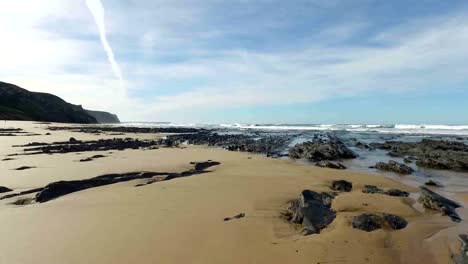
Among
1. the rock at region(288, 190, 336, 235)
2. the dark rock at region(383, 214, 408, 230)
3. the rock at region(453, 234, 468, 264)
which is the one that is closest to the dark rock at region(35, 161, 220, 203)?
the rock at region(288, 190, 336, 235)

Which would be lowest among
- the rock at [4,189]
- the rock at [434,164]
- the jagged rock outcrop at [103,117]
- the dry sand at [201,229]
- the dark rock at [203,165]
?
the rock at [434,164]

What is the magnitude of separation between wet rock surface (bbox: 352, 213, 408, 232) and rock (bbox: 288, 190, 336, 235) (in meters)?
0.59

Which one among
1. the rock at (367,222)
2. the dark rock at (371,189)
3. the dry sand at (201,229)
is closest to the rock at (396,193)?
the dark rock at (371,189)

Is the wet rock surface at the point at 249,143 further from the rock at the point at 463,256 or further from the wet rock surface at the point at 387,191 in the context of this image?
the rock at the point at 463,256

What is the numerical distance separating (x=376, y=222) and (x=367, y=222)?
0.26m

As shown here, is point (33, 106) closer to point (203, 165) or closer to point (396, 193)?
point (203, 165)

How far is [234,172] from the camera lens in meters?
14.8

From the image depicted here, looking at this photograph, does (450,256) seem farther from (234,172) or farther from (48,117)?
(48,117)

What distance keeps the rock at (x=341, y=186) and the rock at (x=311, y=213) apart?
7.76 ft

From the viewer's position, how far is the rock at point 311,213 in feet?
24.4

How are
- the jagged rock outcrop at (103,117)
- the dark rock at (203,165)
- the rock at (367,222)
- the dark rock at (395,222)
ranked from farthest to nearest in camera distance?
the jagged rock outcrop at (103,117), the dark rock at (203,165), the dark rock at (395,222), the rock at (367,222)

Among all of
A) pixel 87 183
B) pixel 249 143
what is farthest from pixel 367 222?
pixel 249 143

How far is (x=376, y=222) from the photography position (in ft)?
25.1

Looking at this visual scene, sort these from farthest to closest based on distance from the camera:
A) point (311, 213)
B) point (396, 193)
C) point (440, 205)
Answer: point (396, 193) < point (440, 205) < point (311, 213)
